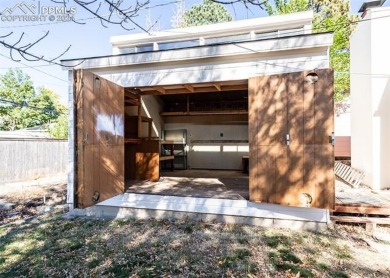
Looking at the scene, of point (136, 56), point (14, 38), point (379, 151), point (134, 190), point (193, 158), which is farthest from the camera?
point (193, 158)

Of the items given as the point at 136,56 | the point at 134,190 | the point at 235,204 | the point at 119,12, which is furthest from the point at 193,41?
the point at 119,12

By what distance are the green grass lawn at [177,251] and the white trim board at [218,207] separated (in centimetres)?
26

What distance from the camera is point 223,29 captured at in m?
8.19

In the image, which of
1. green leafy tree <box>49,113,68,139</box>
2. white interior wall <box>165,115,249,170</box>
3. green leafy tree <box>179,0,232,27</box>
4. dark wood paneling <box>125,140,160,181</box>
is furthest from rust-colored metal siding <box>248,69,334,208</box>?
green leafy tree <box>179,0,232,27</box>

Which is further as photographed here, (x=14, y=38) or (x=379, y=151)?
(x=379, y=151)

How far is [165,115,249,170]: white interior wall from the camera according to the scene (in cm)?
1007

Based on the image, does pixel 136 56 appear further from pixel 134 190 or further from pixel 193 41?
pixel 193 41

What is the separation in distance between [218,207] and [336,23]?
13868mm

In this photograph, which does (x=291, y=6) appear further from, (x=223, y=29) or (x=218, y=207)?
(x=218, y=207)

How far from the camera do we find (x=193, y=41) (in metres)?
8.44

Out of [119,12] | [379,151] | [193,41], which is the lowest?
[379,151]

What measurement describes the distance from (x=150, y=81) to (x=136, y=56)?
0.52 m

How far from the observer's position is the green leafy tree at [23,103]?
57.7 ft

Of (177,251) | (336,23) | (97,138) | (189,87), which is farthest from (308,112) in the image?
(336,23)
